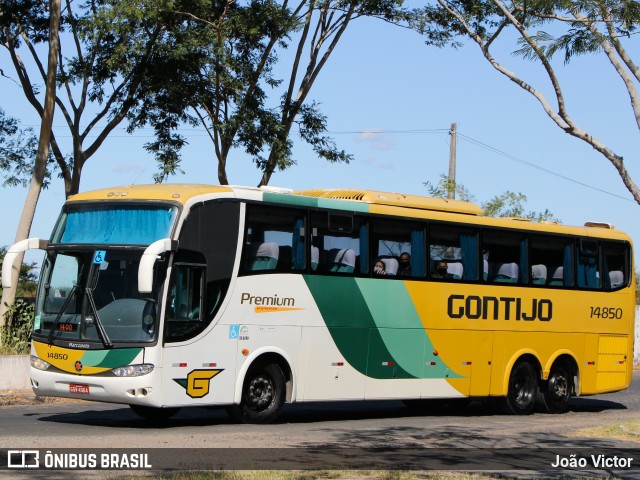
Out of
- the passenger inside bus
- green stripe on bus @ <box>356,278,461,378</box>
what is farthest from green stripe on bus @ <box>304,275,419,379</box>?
the passenger inside bus

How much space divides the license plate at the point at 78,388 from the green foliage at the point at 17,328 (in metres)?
6.74

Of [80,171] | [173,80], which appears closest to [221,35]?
[173,80]

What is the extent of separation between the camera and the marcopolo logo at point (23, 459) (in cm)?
1128

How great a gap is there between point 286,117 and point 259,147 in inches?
54.2

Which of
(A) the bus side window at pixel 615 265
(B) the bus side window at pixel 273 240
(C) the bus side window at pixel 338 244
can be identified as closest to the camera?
(B) the bus side window at pixel 273 240

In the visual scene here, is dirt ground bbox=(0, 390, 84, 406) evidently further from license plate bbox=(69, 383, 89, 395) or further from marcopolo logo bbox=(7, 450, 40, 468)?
marcopolo logo bbox=(7, 450, 40, 468)

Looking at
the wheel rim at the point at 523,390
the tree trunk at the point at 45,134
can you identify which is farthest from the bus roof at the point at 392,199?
the tree trunk at the point at 45,134

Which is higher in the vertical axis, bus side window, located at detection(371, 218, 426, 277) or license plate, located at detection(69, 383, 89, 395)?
bus side window, located at detection(371, 218, 426, 277)

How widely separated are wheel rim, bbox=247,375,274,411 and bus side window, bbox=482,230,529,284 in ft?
17.3

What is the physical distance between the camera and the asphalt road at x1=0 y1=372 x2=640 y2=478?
1373 cm

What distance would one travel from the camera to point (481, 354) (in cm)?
2059

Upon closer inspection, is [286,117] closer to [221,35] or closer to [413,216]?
[221,35]

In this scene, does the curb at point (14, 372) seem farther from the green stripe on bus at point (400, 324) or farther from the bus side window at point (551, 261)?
the bus side window at point (551, 261)

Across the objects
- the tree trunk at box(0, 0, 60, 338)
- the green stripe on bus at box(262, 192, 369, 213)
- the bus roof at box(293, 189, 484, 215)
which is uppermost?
the tree trunk at box(0, 0, 60, 338)
